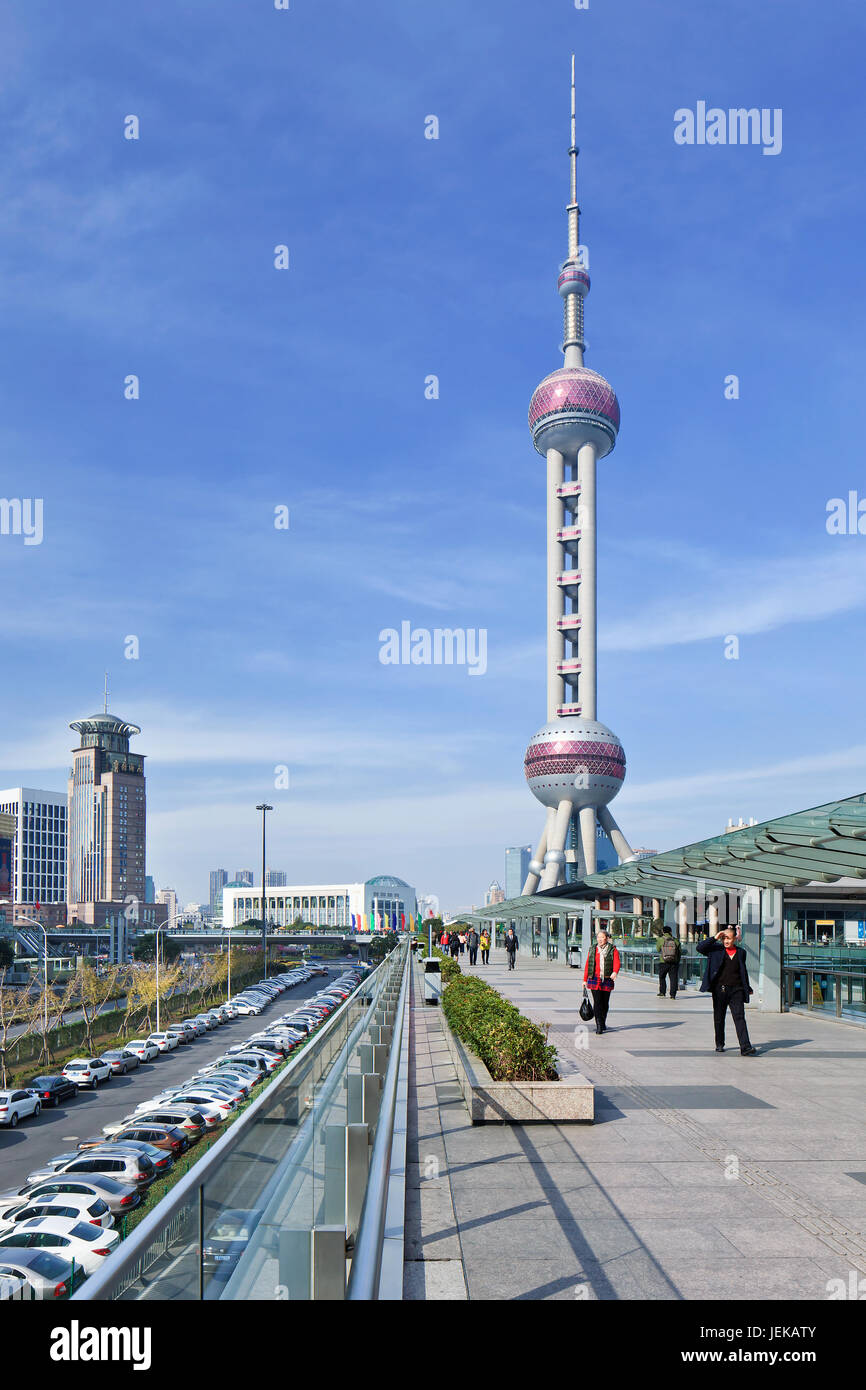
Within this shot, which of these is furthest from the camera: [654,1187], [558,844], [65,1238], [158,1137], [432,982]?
[558,844]

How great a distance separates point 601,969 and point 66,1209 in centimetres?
1721

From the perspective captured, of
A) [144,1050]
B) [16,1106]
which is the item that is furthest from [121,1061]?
[16,1106]

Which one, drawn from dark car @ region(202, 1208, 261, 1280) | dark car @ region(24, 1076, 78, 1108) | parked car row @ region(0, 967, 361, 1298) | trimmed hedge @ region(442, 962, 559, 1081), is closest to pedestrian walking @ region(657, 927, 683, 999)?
trimmed hedge @ region(442, 962, 559, 1081)

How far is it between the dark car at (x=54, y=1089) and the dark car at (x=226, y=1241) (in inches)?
1857

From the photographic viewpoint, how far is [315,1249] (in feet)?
14.4

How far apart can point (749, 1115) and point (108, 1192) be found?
73.0 ft

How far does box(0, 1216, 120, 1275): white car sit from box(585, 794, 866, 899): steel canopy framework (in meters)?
14.6

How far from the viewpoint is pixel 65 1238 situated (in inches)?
874

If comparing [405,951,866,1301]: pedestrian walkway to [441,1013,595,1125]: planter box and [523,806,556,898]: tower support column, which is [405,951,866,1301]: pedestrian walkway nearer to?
[441,1013,595,1125]: planter box

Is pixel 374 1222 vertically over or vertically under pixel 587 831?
over

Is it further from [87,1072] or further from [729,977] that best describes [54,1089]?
[729,977]
